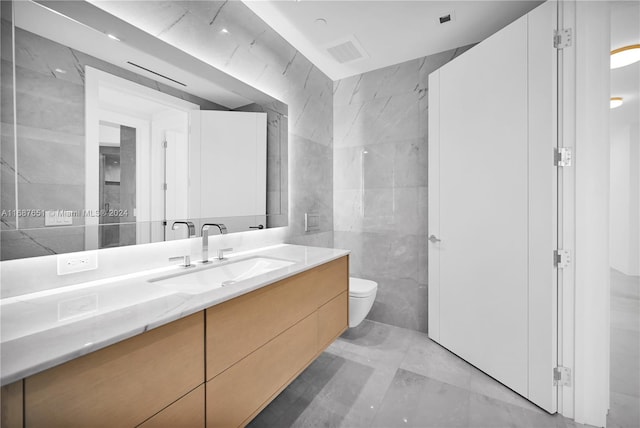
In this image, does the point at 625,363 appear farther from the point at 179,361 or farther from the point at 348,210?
the point at 179,361

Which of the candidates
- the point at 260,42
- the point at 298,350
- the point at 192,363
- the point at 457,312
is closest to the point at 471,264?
the point at 457,312

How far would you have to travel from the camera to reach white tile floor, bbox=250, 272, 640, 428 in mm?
1472

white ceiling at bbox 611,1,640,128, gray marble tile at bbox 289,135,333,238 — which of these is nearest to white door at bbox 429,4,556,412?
white ceiling at bbox 611,1,640,128

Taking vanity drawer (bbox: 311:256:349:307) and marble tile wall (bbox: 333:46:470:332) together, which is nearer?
vanity drawer (bbox: 311:256:349:307)

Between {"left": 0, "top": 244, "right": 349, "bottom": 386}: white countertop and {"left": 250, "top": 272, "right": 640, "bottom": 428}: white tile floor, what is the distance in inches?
35.8

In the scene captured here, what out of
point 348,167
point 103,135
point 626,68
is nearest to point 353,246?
point 348,167

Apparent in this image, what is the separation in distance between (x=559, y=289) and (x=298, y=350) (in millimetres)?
1465

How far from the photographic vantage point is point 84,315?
0.79m

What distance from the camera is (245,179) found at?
6.08ft

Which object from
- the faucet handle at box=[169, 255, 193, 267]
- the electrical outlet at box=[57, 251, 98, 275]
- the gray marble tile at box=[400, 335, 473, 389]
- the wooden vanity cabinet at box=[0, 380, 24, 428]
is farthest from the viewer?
the gray marble tile at box=[400, 335, 473, 389]

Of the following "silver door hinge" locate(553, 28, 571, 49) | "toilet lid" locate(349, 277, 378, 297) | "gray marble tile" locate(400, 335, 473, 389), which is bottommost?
"gray marble tile" locate(400, 335, 473, 389)

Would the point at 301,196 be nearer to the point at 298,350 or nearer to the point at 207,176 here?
the point at 207,176

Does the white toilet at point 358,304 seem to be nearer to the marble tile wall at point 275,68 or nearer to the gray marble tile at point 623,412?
the marble tile wall at point 275,68

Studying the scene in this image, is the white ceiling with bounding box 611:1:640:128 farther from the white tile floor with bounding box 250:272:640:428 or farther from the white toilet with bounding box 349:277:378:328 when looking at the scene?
the white toilet with bounding box 349:277:378:328
